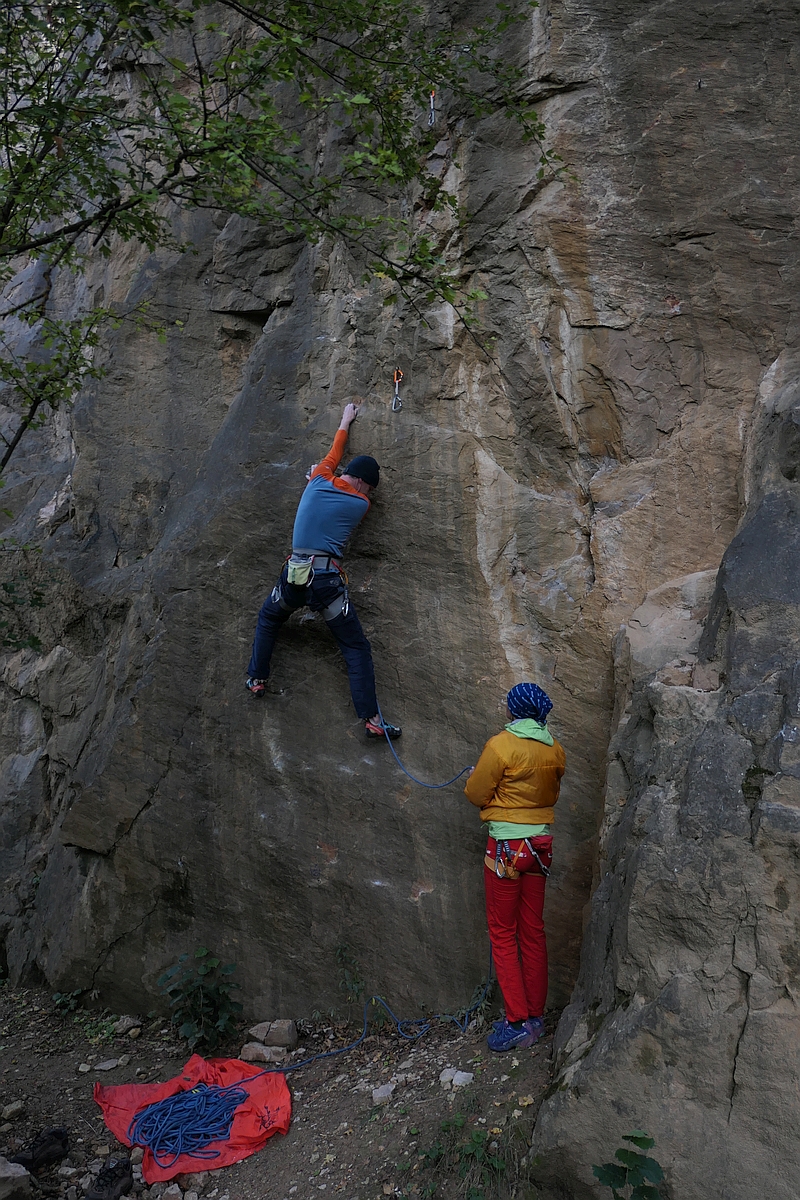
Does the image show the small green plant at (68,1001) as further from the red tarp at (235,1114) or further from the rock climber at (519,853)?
the rock climber at (519,853)

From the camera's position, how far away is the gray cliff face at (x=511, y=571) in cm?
407

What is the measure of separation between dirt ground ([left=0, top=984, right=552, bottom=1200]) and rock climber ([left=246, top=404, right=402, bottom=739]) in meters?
1.89

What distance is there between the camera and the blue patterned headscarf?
4387 mm

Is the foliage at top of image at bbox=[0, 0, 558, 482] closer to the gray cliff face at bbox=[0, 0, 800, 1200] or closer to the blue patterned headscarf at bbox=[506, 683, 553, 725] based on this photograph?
the gray cliff face at bbox=[0, 0, 800, 1200]

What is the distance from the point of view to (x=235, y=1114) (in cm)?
453

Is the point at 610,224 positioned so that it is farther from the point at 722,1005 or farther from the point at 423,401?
the point at 722,1005

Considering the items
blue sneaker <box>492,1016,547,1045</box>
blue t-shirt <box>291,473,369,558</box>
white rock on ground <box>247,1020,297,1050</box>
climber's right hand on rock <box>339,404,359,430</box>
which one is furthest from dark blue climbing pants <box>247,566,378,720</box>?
white rock on ground <box>247,1020,297,1050</box>

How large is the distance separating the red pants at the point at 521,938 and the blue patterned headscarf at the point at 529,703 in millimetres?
641

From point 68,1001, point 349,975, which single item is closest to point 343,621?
point 349,975

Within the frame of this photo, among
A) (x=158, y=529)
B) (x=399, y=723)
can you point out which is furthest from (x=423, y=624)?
(x=158, y=529)

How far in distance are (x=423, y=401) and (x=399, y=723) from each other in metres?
2.10

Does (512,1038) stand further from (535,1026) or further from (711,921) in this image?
(711,921)

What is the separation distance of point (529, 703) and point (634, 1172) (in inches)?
81.2

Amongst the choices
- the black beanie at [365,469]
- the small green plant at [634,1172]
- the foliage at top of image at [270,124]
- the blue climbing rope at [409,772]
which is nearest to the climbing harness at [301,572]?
the black beanie at [365,469]
